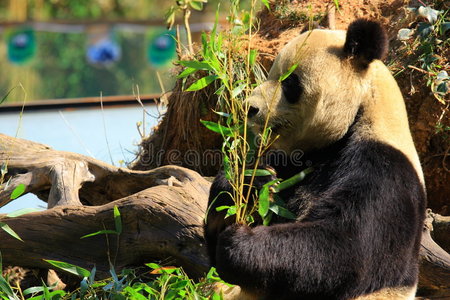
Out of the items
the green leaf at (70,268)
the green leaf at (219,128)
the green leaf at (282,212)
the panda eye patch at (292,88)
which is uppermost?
the panda eye patch at (292,88)

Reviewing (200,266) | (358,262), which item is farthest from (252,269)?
(200,266)

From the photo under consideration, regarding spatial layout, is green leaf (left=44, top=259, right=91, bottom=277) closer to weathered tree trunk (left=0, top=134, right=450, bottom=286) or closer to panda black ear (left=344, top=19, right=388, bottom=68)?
weathered tree trunk (left=0, top=134, right=450, bottom=286)

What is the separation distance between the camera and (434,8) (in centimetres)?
558

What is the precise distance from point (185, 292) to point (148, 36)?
1172cm

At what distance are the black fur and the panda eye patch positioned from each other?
42cm

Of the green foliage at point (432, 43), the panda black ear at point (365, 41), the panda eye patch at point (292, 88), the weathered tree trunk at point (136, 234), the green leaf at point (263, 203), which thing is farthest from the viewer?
the green foliage at point (432, 43)

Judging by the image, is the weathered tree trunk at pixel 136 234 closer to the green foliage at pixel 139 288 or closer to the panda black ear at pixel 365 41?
the green foliage at pixel 139 288

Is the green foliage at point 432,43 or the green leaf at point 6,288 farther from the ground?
the green foliage at point 432,43

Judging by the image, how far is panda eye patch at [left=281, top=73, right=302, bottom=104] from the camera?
11.3ft

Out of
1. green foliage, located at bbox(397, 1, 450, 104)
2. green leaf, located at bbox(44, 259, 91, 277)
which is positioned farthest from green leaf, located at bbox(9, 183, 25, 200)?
green foliage, located at bbox(397, 1, 450, 104)

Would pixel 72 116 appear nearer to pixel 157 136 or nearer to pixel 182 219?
pixel 157 136

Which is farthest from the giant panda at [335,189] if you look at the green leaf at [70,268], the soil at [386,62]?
the soil at [386,62]

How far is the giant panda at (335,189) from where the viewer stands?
3062 mm

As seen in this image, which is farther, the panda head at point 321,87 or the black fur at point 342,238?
the panda head at point 321,87
